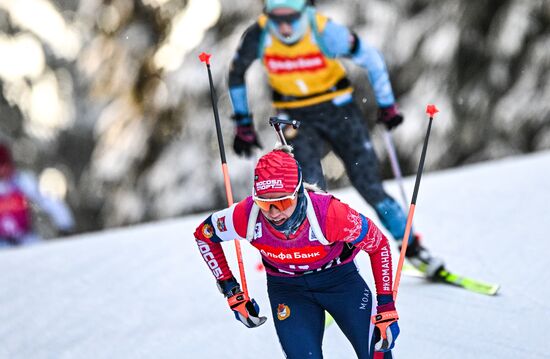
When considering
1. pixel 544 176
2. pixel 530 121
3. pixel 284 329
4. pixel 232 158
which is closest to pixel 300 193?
pixel 284 329

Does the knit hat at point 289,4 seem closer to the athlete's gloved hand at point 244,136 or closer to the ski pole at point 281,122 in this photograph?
the athlete's gloved hand at point 244,136

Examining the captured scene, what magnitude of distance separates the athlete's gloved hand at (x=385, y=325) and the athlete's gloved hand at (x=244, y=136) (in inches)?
79.3

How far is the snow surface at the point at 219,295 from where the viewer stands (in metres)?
4.42

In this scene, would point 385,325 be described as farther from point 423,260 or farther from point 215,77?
point 215,77

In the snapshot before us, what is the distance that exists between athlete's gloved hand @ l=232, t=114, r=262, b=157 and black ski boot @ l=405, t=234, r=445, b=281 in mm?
1196

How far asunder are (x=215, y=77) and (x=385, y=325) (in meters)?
10.2

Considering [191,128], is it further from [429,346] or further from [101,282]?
[429,346]

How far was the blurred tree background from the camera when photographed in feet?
Answer: 44.2

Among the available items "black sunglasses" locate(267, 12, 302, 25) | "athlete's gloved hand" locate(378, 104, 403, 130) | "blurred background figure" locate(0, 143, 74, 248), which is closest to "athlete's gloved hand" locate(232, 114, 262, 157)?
"black sunglasses" locate(267, 12, 302, 25)

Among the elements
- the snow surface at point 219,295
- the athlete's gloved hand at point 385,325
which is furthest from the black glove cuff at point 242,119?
the athlete's gloved hand at point 385,325

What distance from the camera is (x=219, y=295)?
5398 millimetres

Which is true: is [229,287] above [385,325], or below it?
above

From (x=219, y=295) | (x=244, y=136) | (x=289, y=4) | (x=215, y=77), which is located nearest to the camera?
(x=289, y=4)

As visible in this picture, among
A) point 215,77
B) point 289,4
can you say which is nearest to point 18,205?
point 289,4
